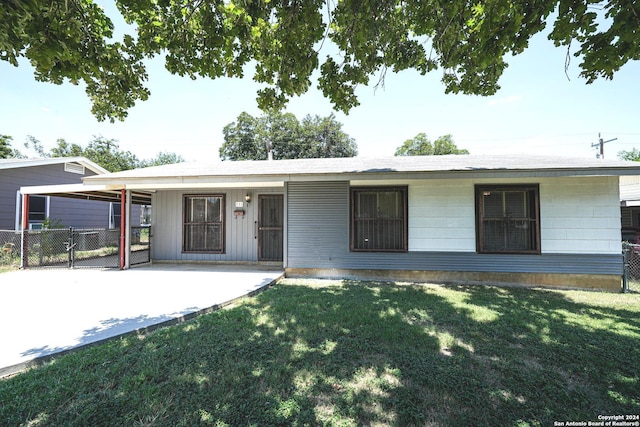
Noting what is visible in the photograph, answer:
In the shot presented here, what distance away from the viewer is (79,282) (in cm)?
597

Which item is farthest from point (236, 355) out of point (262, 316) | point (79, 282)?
point (79, 282)

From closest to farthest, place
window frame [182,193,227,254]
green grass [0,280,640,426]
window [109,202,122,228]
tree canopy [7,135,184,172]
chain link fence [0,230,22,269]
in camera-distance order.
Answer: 1. green grass [0,280,640,426]
2. chain link fence [0,230,22,269]
3. window frame [182,193,227,254]
4. window [109,202,122,228]
5. tree canopy [7,135,184,172]

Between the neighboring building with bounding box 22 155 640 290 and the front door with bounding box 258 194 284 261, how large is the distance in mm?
1445

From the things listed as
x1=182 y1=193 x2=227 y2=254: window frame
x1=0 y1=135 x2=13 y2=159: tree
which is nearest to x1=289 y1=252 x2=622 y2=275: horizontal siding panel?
x1=182 y1=193 x2=227 y2=254: window frame

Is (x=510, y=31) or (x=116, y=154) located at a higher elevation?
(x=116, y=154)

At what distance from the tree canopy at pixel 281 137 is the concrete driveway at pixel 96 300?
22.7m

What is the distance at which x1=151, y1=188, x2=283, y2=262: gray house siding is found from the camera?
831 centimetres

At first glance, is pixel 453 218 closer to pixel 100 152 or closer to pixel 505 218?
pixel 505 218

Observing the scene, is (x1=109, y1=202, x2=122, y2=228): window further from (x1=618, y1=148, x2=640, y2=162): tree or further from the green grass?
(x1=618, y1=148, x2=640, y2=162): tree

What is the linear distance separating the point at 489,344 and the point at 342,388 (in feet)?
6.45

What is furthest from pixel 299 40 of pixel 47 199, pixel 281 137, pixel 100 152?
pixel 100 152

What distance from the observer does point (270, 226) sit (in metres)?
8.27

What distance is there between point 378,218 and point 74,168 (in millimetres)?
13728

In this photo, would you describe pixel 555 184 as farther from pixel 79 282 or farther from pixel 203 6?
pixel 79 282
